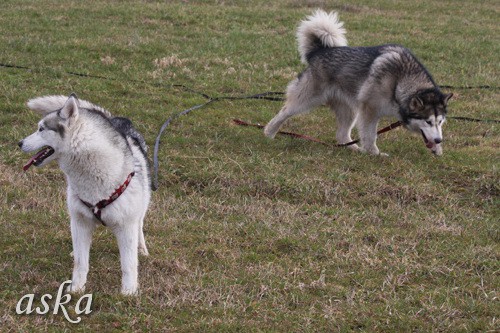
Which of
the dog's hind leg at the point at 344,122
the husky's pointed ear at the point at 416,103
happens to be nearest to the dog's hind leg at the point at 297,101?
the dog's hind leg at the point at 344,122

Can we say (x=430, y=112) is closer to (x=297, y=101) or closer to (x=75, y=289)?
(x=297, y=101)

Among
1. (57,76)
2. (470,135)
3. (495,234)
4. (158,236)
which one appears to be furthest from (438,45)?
(158,236)

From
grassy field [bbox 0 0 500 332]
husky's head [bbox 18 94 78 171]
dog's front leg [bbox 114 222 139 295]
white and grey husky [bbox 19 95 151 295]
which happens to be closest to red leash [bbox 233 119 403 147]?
grassy field [bbox 0 0 500 332]

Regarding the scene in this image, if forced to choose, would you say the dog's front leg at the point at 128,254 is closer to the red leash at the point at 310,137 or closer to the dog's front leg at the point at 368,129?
the red leash at the point at 310,137

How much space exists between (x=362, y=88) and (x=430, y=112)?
2.77 ft

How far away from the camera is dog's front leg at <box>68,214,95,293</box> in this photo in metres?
4.55

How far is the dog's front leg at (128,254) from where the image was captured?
178 inches

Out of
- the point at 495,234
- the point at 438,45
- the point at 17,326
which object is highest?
the point at 17,326

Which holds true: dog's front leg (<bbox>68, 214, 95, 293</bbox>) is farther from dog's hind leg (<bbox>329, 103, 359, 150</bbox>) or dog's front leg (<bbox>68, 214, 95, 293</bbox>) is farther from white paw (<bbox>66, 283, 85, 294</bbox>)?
dog's hind leg (<bbox>329, 103, 359, 150</bbox>)

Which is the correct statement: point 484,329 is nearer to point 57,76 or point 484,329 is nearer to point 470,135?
point 470,135

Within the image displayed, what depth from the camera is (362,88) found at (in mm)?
8195

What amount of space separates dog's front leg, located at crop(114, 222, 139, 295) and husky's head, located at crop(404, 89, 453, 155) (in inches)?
167

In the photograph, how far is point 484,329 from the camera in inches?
171

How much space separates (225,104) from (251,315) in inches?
219
